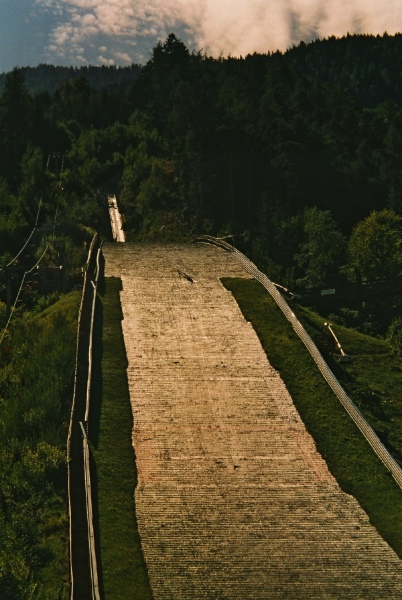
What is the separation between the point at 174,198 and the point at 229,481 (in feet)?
149

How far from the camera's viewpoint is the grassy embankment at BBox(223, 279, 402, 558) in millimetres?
32719

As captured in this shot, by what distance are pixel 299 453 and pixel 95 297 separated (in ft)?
52.5

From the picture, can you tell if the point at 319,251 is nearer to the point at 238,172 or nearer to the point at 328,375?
the point at 238,172

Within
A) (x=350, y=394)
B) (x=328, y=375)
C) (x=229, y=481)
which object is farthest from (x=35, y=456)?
(x=350, y=394)

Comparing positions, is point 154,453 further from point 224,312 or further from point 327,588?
point 224,312

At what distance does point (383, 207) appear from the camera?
7981 centimetres

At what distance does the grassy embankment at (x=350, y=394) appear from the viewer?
107ft

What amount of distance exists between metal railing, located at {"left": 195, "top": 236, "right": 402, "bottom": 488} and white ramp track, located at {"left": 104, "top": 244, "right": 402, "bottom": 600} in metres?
1.92

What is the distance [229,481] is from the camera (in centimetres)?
3272

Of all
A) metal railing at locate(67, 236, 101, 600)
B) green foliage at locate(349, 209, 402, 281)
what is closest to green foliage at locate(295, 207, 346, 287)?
green foliage at locate(349, 209, 402, 281)

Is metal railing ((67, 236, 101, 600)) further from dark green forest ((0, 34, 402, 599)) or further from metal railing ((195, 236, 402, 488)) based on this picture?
metal railing ((195, 236, 402, 488))

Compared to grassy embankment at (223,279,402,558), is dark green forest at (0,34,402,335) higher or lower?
higher

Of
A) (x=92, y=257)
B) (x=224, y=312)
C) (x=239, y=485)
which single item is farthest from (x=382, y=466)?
(x=92, y=257)

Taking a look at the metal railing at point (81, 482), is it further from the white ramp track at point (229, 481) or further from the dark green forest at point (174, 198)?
the white ramp track at point (229, 481)
